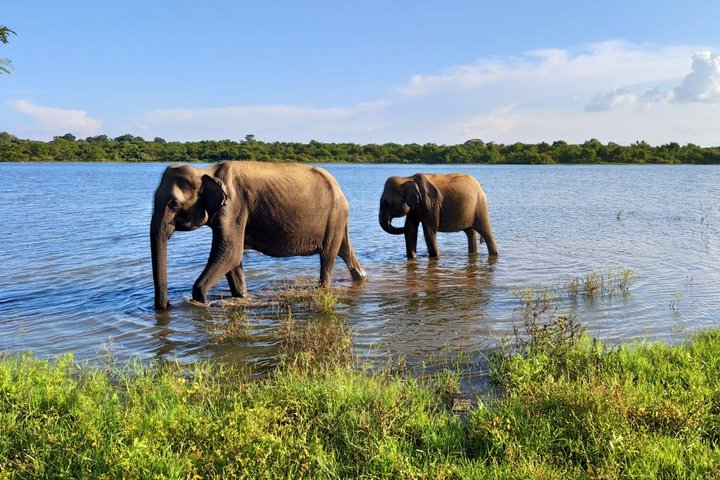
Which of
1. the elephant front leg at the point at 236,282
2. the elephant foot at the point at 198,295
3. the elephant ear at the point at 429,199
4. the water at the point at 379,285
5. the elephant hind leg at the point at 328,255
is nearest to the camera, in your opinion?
the water at the point at 379,285

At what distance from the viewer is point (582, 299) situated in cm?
980

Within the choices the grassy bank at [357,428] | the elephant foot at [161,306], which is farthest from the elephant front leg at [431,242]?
the grassy bank at [357,428]

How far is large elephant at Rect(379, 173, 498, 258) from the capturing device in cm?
1398

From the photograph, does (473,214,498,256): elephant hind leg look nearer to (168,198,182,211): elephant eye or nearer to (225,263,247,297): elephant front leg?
(225,263,247,297): elephant front leg

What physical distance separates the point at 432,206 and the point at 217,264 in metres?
6.26

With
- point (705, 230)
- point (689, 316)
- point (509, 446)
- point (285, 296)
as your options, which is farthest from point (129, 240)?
→ point (705, 230)

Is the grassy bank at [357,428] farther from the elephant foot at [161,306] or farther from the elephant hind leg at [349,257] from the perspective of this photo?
the elephant hind leg at [349,257]

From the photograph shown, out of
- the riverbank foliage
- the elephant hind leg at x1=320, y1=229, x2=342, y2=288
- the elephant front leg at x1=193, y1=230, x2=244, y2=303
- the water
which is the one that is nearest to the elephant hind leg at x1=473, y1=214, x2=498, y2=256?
the water

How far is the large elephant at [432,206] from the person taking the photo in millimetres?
13984

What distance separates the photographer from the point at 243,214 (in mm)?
9414

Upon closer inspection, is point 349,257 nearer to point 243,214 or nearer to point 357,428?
point 243,214

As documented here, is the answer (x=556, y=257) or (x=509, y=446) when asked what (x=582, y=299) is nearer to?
(x=556, y=257)

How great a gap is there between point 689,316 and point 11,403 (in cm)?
810

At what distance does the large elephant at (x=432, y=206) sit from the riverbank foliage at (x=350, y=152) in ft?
257
